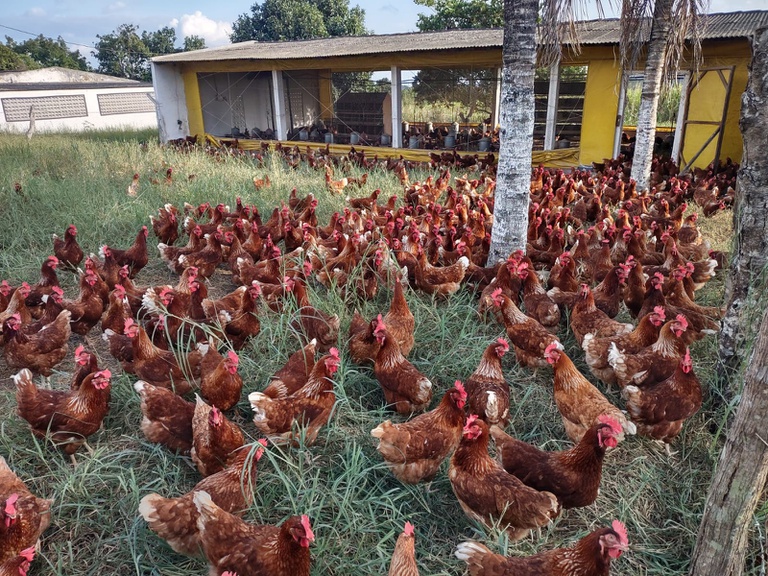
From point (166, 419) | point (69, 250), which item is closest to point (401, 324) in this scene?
point (166, 419)

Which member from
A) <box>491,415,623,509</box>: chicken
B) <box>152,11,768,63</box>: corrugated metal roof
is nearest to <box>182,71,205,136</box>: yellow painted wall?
<box>152,11,768,63</box>: corrugated metal roof

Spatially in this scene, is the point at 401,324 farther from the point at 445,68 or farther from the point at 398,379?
the point at 445,68

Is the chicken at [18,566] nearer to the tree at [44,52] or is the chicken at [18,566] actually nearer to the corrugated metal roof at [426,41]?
the corrugated metal roof at [426,41]

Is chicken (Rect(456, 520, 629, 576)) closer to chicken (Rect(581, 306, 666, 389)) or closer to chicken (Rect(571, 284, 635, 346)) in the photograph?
chicken (Rect(581, 306, 666, 389))

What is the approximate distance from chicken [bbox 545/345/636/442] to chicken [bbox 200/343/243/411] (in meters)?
2.27

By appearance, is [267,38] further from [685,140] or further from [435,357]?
[435,357]

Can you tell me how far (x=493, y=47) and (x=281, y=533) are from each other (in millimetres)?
13724

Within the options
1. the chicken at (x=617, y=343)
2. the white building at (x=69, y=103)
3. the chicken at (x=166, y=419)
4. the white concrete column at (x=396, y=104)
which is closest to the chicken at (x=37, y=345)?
the chicken at (x=166, y=419)

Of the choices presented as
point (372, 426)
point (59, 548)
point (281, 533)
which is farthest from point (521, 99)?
point (59, 548)

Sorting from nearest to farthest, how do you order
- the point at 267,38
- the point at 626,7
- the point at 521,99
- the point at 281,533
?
the point at 281,533, the point at 521,99, the point at 626,7, the point at 267,38

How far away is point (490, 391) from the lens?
338 centimetres

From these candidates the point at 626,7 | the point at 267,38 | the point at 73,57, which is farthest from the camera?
the point at 73,57

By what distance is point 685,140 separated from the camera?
13336 millimetres

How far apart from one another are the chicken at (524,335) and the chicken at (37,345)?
3.93 m
